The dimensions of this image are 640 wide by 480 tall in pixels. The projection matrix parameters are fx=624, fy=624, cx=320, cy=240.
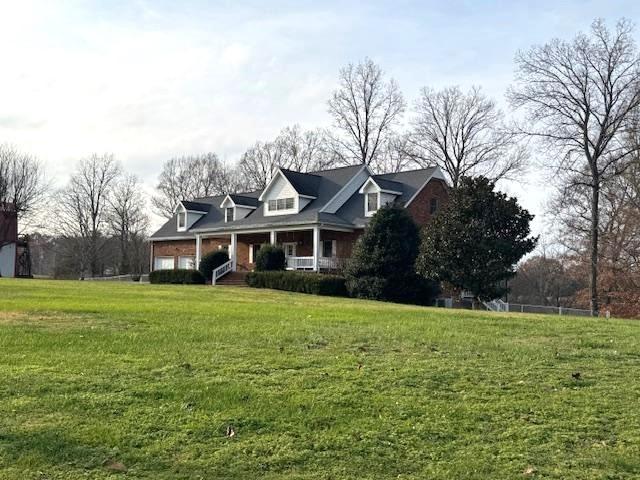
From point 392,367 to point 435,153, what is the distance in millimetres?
44402

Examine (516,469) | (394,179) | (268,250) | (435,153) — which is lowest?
(516,469)

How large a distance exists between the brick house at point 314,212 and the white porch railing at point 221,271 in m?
→ 0.06

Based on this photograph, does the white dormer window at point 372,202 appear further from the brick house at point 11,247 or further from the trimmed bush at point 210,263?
the brick house at point 11,247

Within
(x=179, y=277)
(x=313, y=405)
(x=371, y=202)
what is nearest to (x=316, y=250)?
(x=371, y=202)

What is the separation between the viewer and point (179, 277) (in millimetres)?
37812

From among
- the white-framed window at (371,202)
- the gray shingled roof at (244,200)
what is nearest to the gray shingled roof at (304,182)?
the white-framed window at (371,202)

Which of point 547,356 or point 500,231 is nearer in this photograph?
point 547,356

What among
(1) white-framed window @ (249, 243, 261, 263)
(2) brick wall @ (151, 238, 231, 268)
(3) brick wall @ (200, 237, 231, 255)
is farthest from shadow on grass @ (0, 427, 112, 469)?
(2) brick wall @ (151, 238, 231, 268)

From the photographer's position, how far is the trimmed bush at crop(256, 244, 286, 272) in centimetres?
3369

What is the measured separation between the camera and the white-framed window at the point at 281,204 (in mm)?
38156

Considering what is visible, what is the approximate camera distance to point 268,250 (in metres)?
34.0

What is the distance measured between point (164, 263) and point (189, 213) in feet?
17.0

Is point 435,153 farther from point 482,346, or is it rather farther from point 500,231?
point 482,346

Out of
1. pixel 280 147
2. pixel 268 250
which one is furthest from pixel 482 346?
pixel 280 147
